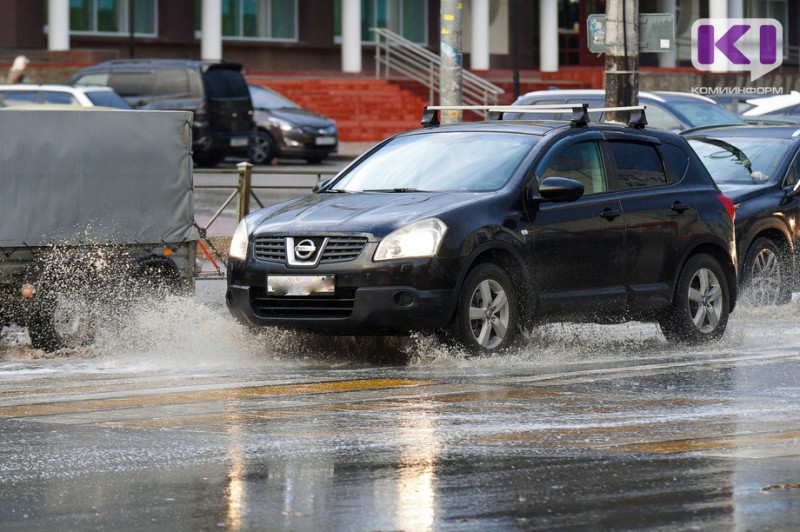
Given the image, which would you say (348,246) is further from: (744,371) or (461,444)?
(461,444)

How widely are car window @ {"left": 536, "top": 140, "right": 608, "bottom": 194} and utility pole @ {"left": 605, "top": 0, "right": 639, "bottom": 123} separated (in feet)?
18.4

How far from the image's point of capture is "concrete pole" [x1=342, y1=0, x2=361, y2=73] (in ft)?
160

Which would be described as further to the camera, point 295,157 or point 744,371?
point 295,157

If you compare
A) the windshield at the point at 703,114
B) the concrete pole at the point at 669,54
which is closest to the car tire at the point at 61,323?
the windshield at the point at 703,114

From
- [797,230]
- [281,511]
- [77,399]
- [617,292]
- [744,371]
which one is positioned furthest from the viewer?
[797,230]

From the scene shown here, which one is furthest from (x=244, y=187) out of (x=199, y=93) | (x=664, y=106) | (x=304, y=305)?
(x=199, y=93)

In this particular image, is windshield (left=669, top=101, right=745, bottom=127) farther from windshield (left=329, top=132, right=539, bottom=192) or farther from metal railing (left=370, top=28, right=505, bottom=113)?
metal railing (left=370, top=28, right=505, bottom=113)

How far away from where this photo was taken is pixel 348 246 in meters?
11.5

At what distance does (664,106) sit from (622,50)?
5641mm

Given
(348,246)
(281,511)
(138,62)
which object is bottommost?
(281,511)

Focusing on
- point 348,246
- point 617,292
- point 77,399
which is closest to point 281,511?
point 77,399

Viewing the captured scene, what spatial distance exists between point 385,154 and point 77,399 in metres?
3.77

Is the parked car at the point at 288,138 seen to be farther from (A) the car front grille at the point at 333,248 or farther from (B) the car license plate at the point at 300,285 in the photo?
(B) the car license plate at the point at 300,285

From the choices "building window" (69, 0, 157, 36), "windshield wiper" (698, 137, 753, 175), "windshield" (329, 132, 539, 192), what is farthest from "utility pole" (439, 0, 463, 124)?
"building window" (69, 0, 157, 36)
